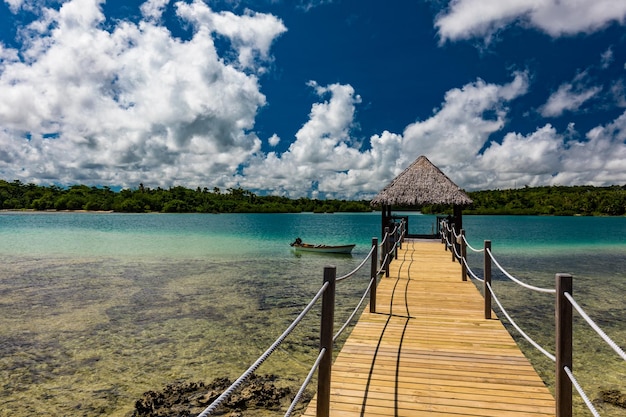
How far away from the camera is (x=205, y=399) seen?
5805mm

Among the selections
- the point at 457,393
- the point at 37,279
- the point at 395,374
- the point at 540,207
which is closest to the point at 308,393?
the point at 395,374

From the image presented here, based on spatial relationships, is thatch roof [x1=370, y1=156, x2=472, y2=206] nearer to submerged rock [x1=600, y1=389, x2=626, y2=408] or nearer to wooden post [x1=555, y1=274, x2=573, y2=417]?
submerged rock [x1=600, y1=389, x2=626, y2=408]

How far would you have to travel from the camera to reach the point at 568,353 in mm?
2871

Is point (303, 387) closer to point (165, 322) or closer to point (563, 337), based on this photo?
point (563, 337)

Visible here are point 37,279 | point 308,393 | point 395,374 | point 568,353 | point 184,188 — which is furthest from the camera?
point 184,188

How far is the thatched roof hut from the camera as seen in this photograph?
1756 cm

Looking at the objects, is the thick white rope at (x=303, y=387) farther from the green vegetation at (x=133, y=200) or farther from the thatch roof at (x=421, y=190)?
the green vegetation at (x=133, y=200)

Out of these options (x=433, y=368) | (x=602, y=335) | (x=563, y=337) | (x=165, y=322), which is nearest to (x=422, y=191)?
(x=165, y=322)

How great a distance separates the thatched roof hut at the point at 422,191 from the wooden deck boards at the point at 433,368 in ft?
34.9

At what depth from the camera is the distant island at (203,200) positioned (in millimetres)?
113250

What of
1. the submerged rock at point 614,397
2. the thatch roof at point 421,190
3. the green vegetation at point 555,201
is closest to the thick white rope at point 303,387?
the submerged rock at point 614,397

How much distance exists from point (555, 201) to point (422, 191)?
12060 cm

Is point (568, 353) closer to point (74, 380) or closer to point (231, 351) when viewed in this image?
point (231, 351)

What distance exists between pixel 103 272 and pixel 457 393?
18361 mm
